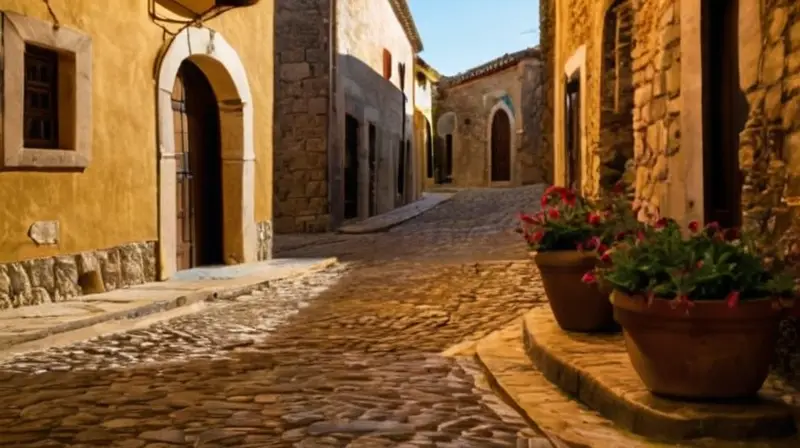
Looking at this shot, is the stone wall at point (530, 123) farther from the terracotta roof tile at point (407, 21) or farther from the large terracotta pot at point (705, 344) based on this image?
the large terracotta pot at point (705, 344)

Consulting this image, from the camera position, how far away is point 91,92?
695 cm

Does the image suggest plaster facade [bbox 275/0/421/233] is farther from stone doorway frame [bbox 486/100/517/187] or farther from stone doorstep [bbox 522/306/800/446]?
stone doorway frame [bbox 486/100/517/187]

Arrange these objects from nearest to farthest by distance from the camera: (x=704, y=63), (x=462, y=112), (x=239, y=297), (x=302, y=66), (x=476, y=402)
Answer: (x=476, y=402)
(x=704, y=63)
(x=239, y=297)
(x=302, y=66)
(x=462, y=112)

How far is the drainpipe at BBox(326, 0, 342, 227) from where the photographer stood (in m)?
14.9

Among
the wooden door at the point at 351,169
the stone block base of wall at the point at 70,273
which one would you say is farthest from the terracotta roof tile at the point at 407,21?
the stone block base of wall at the point at 70,273

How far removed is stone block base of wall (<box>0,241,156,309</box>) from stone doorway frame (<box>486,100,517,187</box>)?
2565cm

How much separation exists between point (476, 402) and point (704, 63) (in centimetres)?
232

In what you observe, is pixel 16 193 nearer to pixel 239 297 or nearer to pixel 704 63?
pixel 239 297

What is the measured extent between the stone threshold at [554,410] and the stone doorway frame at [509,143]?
2796 centimetres

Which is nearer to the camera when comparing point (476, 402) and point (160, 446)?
point (160, 446)

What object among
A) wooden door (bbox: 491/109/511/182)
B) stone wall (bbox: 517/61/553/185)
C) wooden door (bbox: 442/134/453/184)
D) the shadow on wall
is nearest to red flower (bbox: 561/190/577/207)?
the shadow on wall

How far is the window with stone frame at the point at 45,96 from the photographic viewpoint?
6.00m

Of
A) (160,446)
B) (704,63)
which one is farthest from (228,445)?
(704,63)

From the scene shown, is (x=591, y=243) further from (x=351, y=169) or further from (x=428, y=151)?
(x=428, y=151)
